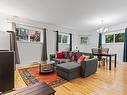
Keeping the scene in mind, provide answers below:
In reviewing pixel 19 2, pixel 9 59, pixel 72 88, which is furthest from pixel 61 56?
pixel 9 59

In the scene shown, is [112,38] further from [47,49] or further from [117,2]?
[47,49]

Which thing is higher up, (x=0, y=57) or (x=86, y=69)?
(x=0, y=57)

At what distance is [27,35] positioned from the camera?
16.5ft

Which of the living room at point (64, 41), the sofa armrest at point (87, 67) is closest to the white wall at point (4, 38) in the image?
the living room at point (64, 41)

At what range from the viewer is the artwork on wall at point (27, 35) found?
4.72m

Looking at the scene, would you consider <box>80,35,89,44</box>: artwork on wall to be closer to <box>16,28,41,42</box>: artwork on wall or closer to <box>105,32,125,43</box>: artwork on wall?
<box>105,32,125,43</box>: artwork on wall

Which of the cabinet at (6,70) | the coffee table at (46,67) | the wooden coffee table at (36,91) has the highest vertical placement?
the cabinet at (6,70)

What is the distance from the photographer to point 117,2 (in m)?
3.05

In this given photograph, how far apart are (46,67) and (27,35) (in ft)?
7.45

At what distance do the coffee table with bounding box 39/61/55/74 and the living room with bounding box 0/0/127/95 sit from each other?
0.06 m

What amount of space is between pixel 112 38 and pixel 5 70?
6.96 meters

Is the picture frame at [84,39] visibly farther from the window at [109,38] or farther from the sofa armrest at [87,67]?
the sofa armrest at [87,67]

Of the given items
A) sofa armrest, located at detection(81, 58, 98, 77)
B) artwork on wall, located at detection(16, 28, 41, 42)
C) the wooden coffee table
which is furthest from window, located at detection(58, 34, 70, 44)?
the wooden coffee table

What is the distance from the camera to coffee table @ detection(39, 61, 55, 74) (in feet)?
11.5
